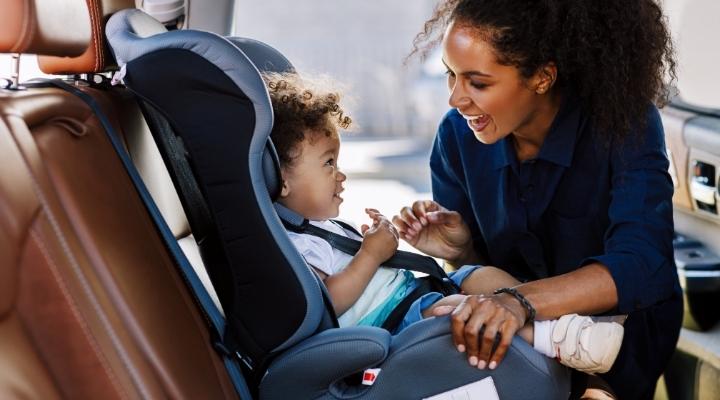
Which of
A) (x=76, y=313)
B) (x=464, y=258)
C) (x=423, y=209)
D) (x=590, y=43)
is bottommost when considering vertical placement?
(x=464, y=258)

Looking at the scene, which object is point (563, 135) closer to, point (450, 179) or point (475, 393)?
point (450, 179)

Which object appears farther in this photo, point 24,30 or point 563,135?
point 563,135

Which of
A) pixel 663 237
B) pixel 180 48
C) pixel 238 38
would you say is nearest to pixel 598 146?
pixel 663 237

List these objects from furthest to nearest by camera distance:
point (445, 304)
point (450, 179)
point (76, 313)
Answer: point (450, 179) < point (445, 304) < point (76, 313)

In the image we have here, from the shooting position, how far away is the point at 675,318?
2.19 metres

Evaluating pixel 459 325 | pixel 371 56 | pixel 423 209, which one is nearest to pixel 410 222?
pixel 423 209

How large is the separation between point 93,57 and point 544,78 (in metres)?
0.91

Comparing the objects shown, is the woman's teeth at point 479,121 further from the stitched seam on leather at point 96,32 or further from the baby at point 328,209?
the stitched seam on leather at point 96,32

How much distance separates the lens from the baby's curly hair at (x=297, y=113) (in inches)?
73.7

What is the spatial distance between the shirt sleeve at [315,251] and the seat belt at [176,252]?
0.26 meters

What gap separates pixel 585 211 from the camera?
216 centimetres

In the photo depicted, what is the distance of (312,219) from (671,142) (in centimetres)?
120

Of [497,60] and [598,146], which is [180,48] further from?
[598,146]

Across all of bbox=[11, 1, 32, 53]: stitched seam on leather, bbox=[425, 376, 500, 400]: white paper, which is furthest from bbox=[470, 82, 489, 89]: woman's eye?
bbox=[11, 1, 32, 53]: stitched seam on leather
